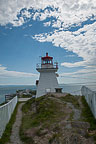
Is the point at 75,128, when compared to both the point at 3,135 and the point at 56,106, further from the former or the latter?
the point at 56,106

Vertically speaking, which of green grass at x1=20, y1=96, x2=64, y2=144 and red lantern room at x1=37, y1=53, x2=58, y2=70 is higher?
red lantern room at x1=37, y1=53, x2=58, y2=70

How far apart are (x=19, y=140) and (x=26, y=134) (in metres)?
0.62

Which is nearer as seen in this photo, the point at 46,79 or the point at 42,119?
the point at 42,119

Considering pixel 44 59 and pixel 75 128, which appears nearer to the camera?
pixel 75 128

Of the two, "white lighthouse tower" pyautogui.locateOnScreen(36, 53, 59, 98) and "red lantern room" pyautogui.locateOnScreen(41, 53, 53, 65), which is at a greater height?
"red lantern room" pyautogui.locateOnScreen(41, 53, 53, 65)

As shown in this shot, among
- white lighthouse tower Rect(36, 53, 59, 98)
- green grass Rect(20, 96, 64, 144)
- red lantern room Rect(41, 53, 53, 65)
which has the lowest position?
green grass Rect(20, 96, 64, 144)

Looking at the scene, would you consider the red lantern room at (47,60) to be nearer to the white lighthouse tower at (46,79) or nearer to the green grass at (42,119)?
the white lighthouse tower at (46,79)

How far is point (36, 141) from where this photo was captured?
6426mm

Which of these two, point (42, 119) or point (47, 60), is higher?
point (47, 60)

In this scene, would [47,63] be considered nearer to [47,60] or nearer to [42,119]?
[47,60]

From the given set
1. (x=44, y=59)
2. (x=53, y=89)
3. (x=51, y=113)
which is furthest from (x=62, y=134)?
(x=44, y=59)

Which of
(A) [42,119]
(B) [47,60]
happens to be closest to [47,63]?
(B) [47,60]

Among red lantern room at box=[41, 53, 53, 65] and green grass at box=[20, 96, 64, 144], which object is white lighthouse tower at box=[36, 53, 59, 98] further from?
green grass at box=[20, 96, 64, 144]

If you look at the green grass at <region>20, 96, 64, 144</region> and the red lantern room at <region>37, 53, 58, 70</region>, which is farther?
the red lantern room at <region>37, 53, 58, 70</region>
